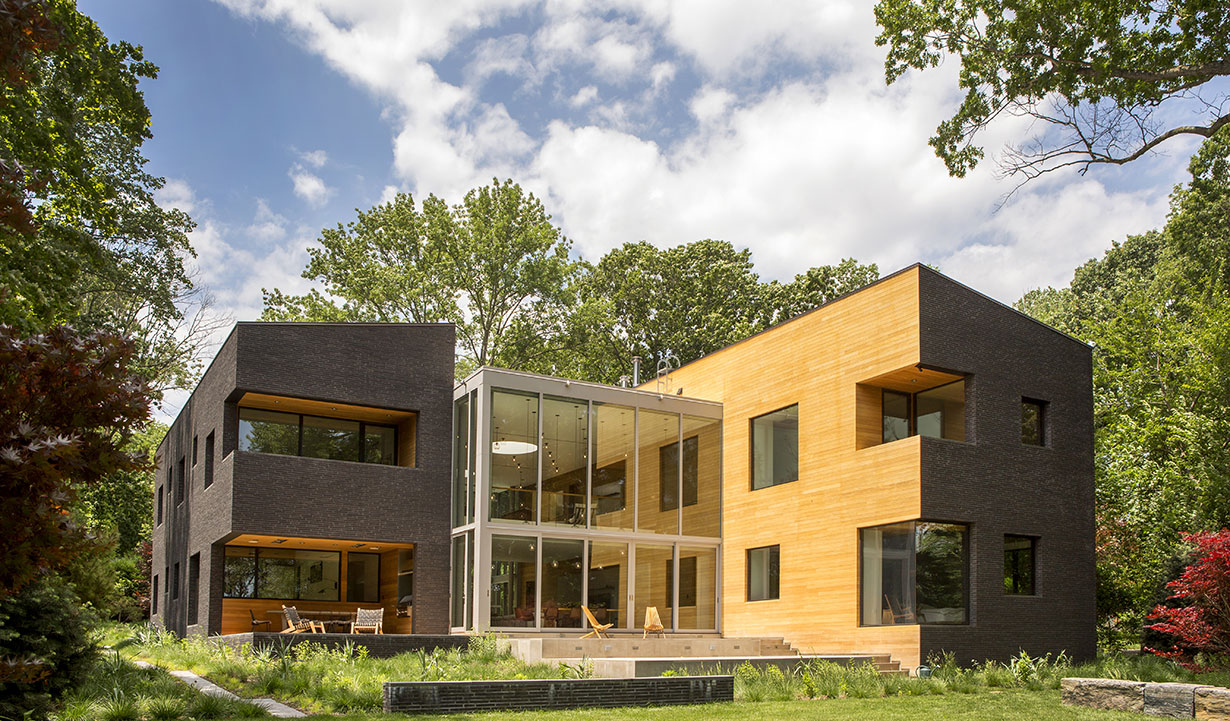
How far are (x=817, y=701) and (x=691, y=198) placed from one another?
19024 millimetres

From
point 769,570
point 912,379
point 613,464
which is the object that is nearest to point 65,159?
point 613,464

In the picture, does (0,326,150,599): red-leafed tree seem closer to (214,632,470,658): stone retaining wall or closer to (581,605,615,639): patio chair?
(214,632,470,658): stone retaining wall

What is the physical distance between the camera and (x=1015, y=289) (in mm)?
40844

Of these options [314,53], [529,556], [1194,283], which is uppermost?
[314,53]

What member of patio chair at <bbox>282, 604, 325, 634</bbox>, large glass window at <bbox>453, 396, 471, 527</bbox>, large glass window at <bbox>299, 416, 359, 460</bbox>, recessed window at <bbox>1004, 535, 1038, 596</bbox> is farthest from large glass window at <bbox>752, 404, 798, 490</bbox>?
patio chair at <bbox>282, 604, 325, 634</bbox>

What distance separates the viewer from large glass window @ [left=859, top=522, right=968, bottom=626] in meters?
15.3

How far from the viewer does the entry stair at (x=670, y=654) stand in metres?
13.2

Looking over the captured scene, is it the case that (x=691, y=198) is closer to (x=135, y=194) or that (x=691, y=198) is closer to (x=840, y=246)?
(x=840, y=246)

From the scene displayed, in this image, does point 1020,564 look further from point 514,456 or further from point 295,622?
point 295,622

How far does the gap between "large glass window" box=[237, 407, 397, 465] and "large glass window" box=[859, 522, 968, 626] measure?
10228mm

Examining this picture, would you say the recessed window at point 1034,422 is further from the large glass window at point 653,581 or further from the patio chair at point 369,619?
the patio chair at point 369,619

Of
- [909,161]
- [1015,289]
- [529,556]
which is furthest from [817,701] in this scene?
[1015,289]

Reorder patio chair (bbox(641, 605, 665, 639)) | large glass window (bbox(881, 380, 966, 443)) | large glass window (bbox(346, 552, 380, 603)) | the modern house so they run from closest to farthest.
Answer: the modern house < large glass window (bbox(881, 380, 966, 443)) < patio chair (bbox(641, 605, 665, 639)) < large glass window (bbox(346, 552, 380, 603))

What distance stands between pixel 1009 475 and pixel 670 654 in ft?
22.2
